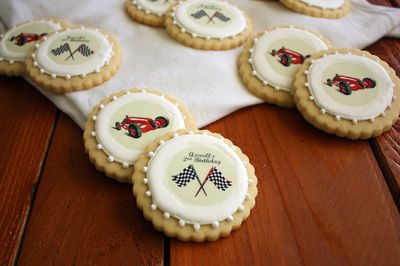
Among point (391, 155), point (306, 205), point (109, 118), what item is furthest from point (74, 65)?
point (391, 155)

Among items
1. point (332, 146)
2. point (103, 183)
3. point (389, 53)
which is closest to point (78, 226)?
point (103, 183)

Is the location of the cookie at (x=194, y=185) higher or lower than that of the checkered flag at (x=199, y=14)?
lower

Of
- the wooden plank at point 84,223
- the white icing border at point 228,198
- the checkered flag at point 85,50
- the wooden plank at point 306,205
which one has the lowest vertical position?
the wooden plank at point 84,223

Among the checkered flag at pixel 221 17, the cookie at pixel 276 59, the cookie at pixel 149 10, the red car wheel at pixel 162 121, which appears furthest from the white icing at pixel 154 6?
the red car wheel at pixel 162 121

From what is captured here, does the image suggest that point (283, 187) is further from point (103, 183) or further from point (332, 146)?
point (103, 183)

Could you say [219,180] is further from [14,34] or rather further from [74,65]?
[14,34]

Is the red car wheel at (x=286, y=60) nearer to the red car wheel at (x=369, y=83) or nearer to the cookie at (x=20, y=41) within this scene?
the red car wheel at (x=369, y=83)
